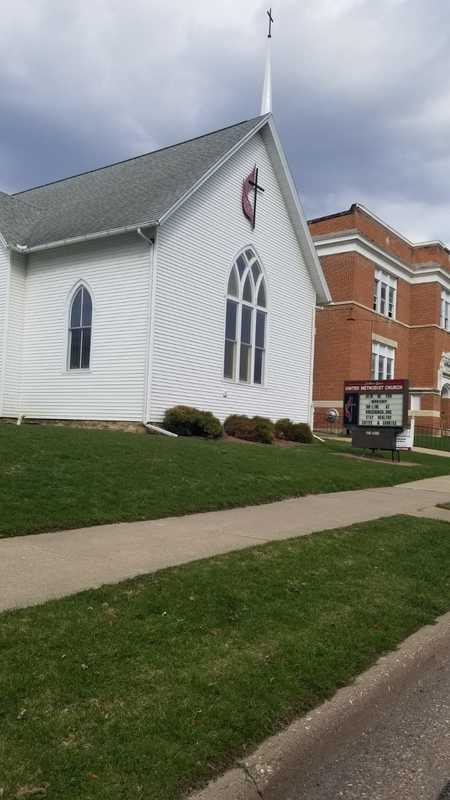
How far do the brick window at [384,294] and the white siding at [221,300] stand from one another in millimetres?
11824

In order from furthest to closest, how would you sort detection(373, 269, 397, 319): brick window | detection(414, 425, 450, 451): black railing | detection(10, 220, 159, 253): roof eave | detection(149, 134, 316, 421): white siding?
detection(373, 269, 397, 319): brick window < detection(414, 425, 450, 451): black railing < detection(149, 134, 316, 421): white siding < detection(10, 220, 159, 253): roof eave

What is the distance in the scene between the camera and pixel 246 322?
22062 mm

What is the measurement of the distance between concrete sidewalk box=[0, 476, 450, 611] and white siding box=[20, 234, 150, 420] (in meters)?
8.33

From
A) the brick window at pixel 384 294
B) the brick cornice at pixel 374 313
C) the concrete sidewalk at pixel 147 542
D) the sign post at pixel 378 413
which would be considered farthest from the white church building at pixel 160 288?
the brick window at pixel 384 294

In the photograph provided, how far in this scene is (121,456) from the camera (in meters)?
11.7

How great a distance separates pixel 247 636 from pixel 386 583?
221 centimetres

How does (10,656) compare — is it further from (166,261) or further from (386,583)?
(166,261)

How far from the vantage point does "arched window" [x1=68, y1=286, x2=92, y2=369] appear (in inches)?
762

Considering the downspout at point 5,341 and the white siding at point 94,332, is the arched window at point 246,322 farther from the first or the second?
the downspout at point 5,341

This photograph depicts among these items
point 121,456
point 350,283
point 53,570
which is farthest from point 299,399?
point 53,570

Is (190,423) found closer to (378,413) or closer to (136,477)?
(378,413)

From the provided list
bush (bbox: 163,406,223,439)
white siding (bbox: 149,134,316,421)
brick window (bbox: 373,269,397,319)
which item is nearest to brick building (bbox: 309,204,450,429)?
brick window (bbox: 373,269,397,319)

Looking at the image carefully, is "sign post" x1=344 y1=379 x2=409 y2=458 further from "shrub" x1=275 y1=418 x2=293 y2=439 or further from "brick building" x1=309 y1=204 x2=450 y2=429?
"brick building" x1=309 y1=204 x2=450 y2=429

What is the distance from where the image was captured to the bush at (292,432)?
866 inches
